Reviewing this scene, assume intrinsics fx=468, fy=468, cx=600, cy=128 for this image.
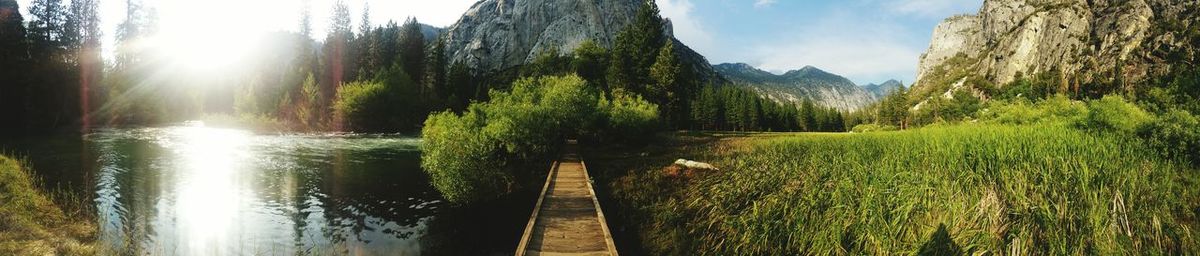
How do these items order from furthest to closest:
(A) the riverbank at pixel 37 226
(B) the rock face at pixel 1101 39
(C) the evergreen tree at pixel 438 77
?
(B) the rock face at pixel 1101 39
(C) the evergreen tree at pixel 438 77
(A) the riverbank at pixel 37 226

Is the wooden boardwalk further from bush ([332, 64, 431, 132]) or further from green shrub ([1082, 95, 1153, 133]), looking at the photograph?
bush ([332, 64, 431, 132])

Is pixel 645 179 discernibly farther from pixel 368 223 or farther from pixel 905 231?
pixel 905 231

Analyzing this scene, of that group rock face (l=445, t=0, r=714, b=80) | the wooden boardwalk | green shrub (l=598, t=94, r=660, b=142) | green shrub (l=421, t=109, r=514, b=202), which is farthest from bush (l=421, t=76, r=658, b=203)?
rock face (l=445, t=0, r=714, b=80)

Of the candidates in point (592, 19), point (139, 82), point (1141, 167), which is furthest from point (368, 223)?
point (592, 19)

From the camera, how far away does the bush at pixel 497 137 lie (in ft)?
60.2

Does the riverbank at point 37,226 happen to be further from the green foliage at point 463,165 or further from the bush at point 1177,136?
the bush at point 1177,136

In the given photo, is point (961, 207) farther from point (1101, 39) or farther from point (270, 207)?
point (1101, 39)

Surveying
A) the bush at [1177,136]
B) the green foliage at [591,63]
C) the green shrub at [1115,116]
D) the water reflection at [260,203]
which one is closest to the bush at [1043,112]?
the green shrub at [1115,116]

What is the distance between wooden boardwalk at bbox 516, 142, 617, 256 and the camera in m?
10.8

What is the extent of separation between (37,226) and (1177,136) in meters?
33.7

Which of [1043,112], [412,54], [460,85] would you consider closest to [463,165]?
[1043,112]

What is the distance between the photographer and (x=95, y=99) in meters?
59.3

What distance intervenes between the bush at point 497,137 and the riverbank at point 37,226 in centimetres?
957

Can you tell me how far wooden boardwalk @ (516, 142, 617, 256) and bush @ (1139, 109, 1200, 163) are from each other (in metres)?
17.5
